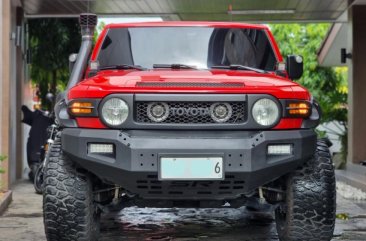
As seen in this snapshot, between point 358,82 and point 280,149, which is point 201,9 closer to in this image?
→ point 358,82

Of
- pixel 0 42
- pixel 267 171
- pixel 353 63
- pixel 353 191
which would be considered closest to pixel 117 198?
pixel 267 171

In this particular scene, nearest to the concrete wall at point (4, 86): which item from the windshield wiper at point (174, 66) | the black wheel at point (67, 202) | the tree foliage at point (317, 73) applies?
the windshield wiper at point (174, 66)

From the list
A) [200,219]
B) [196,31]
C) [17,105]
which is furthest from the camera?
[17,105]

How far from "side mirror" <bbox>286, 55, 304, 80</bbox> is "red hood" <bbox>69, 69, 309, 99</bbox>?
837 mm

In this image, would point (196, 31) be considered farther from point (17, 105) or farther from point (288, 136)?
point (17, 105)

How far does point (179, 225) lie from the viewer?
23.0 ft

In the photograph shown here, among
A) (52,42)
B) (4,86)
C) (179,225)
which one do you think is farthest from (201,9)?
(179,225)

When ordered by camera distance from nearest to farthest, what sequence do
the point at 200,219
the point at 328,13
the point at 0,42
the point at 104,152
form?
the point at 104,152 < the point at 200,219 < the point at 0,42 < the point at 328,13

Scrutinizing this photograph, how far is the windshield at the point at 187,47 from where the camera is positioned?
20.3 ft

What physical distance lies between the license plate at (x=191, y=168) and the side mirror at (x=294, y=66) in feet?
5.84

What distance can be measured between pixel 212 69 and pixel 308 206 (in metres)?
1.53

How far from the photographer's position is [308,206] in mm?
5070

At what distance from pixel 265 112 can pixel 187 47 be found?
4.99 ft

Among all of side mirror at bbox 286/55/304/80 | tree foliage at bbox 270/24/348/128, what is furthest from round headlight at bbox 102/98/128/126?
tree foliage at bbox 270/24/348/128
